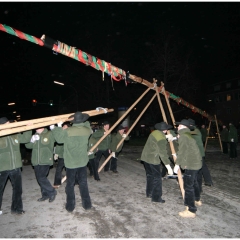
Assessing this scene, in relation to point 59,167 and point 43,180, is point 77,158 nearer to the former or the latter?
point 43,180

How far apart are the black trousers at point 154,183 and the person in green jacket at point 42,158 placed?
2396mm

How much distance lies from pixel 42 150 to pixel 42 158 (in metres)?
0.19

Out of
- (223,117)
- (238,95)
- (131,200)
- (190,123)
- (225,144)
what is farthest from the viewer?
(223,117)

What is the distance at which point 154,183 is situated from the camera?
566 centimetres

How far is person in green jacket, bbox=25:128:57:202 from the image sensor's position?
5566mm

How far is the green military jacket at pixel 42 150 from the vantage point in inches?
219

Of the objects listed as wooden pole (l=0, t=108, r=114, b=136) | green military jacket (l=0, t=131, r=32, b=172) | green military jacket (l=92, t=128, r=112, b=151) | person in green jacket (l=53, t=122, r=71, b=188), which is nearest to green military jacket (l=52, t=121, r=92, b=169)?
wooden pole (l=0, t=108, r=114, b=136)

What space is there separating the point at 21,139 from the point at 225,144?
13.1m

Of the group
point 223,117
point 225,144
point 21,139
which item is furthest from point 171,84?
point 223,117

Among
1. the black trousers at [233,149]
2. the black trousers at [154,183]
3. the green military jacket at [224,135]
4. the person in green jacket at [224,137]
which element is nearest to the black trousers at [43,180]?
the black trousers at [154,183]

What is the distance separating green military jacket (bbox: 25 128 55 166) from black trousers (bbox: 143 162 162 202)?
2.49 m

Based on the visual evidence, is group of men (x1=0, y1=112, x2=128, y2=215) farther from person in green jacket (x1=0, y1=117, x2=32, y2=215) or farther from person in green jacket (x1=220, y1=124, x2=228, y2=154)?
person in green jacket (x1=220, y1=124, x2=228, y2=154)

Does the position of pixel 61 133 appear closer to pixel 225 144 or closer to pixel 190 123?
pixel 190 123

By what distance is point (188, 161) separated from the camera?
4910 millimetres
